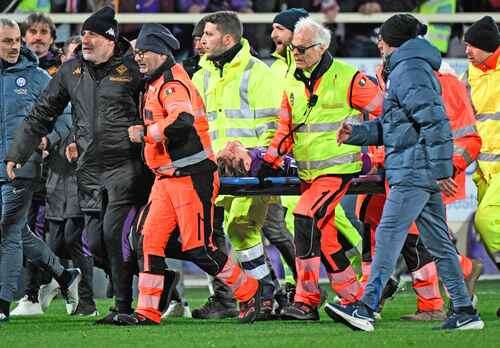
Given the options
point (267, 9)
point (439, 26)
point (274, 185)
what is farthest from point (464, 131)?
point (267, 9)

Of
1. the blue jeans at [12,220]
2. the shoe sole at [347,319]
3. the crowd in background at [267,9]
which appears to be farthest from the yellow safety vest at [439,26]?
the shoe sole at [347,319]

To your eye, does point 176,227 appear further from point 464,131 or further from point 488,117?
point 488,117

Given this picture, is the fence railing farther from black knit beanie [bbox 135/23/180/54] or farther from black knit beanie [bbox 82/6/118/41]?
black knit beanie [bbox 135/23/180/54]

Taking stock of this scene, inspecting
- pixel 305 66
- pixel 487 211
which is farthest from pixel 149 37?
pixel 487 211

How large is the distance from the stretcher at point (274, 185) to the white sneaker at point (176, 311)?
4.51ft

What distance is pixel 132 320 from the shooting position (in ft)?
40.6

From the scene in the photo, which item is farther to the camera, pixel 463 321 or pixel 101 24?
pixel 101 24

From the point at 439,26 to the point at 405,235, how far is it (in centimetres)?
903

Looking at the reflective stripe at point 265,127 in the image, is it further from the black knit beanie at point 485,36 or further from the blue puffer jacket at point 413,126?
the blue puffer jacket at point 413,126

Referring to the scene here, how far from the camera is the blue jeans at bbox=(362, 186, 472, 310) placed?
11.3 metres

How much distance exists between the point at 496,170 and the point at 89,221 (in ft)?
10.5

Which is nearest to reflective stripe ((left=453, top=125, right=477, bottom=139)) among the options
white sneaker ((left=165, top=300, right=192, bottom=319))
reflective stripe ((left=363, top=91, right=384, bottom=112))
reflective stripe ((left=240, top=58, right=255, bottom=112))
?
reflective stripe ((left=363, top=91, right=384, bottom=112))

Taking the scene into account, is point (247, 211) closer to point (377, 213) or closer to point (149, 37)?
point (377, 213)

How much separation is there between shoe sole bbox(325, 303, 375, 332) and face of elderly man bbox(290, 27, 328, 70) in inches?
84.7
